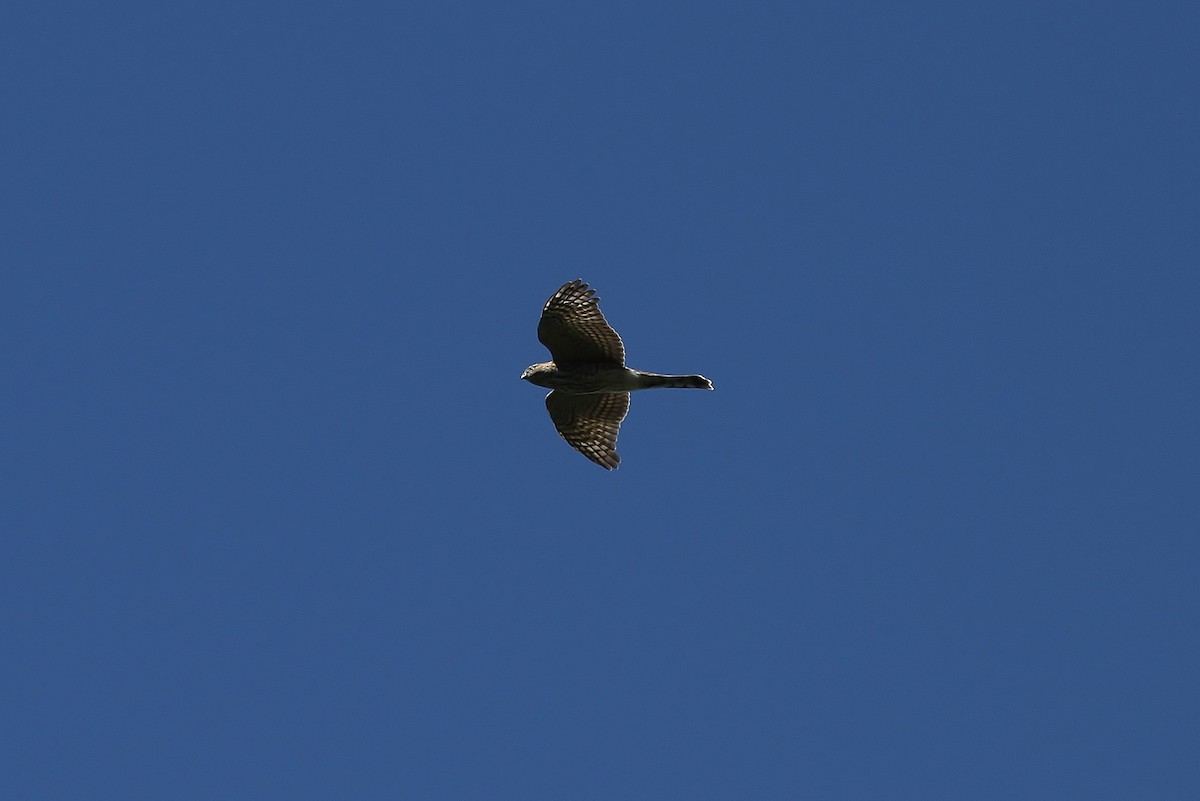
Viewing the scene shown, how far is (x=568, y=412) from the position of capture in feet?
83.4

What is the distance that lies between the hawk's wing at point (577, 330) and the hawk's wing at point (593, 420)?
1.29 metres

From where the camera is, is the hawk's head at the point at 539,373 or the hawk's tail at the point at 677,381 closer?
the hawk's tail at the point at 677,381

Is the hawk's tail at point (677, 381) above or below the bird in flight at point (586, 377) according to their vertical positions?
below

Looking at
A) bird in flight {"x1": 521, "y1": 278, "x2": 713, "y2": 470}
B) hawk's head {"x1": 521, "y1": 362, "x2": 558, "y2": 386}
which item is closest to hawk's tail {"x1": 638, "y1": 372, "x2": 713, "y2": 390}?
bird in flight {"x1": 521, "y1": 278, "x2": 713, "y2": 470}

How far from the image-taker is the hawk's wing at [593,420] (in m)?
25.3

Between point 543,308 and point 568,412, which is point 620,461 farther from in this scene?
point 543,308

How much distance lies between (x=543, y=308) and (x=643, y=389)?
207 cm

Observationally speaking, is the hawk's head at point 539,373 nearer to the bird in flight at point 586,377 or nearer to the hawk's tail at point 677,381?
the bird in flight at point 586,377

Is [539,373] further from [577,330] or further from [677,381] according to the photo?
[677,381]

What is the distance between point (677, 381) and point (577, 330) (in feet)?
5.60

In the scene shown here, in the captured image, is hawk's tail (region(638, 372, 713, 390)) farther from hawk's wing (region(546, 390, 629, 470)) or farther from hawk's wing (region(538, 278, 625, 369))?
hawk's wing (region(546, 390, 629, 470))

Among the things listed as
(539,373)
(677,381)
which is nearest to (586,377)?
(539,373)

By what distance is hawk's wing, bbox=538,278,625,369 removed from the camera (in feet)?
76.0

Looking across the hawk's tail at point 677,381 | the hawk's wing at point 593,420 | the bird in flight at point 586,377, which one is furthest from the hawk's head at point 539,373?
the hawk's tail at point 677,381
